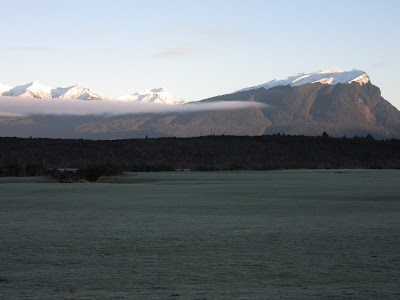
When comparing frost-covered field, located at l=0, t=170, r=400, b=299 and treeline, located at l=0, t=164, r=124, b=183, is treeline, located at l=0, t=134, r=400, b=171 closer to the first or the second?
treeline, located at l=0, t=164, r=124, b=183

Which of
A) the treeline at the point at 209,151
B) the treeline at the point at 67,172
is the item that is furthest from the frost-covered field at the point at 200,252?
the treeline at the point at 209,151

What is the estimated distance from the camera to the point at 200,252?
29.8ft

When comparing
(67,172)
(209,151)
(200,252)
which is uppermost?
(209,151)

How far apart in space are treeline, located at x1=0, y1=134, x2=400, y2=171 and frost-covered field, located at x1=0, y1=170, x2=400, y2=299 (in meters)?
70.1

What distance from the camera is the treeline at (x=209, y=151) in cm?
8781

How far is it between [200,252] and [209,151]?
291ft

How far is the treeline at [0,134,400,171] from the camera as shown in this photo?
87812 millimetres

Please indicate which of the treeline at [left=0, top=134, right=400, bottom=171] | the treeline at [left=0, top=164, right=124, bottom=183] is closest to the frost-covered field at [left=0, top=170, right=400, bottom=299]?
the treeline at [left=0, top=164, right=124, bottom=183]

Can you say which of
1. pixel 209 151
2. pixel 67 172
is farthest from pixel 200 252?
pixel 209 151

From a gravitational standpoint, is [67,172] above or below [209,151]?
below

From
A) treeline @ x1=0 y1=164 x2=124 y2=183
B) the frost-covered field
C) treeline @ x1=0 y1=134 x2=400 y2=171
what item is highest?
treeline @ x1=0 y1=134 x2=400 y2=171

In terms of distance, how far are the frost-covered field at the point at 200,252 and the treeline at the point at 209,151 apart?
70.1 m

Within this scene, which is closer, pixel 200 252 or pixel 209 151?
pixel 200 252

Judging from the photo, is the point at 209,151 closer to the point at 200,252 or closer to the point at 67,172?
the point at 67,172
